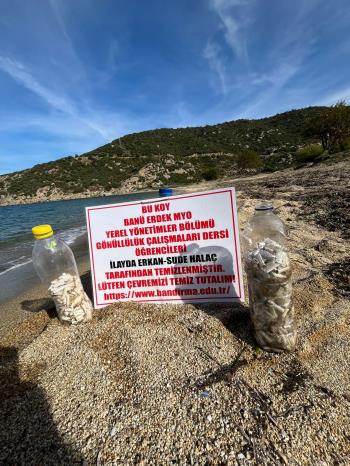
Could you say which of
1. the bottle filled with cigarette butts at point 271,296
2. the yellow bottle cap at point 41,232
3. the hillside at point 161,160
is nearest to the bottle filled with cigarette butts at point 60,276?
the yellow bottle cap at point 41,232

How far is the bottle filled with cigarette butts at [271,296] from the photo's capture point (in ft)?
5.72

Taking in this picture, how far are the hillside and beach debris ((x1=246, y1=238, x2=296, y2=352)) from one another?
48.9 metres

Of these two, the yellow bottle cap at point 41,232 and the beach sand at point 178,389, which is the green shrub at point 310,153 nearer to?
the beach sand at point 178,389

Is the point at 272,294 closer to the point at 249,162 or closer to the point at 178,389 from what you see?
the point at 178,389

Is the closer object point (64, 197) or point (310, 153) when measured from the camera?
point (310, 153)

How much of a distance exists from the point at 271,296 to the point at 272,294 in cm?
2

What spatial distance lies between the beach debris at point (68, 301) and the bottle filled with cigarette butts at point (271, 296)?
1.73 meters

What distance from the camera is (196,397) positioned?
156cm

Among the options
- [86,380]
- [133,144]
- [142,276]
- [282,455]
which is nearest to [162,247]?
[142,276]

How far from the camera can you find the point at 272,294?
1.78 m

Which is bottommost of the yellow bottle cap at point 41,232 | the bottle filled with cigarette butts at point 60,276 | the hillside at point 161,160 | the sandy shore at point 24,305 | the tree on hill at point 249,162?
the sandy shore at point 24,305

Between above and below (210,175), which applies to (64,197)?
below

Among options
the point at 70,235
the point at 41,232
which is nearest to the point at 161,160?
the point at 70,235

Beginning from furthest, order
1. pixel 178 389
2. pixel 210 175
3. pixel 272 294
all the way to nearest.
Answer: pixel 210 175 < pixel 272 294 < pixel 178 389
